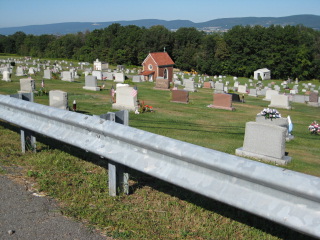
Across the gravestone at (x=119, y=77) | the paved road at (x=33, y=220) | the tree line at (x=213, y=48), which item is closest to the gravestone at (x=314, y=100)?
the gravestone at (x=119, y=77)

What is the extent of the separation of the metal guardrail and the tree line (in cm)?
7382

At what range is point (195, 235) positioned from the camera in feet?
10.7

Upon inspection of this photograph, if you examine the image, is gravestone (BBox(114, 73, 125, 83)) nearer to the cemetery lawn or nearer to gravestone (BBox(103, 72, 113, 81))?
gravestone (BBox(103, 72, 113, 81))

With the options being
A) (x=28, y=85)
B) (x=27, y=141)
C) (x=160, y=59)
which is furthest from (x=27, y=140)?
(x=160, y=59)

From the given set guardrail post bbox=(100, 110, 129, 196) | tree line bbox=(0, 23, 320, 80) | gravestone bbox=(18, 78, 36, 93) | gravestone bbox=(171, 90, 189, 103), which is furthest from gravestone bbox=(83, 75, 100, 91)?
tree line bbox=(0, 23, 320, 80)

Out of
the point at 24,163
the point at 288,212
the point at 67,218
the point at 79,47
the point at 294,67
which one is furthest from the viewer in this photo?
the point at 79,47

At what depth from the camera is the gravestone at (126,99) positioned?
1554 centimetres

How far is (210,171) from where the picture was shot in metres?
3.16

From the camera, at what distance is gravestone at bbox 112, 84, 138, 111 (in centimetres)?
1554

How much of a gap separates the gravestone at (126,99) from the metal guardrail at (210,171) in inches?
424

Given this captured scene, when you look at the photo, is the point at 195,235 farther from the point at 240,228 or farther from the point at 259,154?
the point at 259,154

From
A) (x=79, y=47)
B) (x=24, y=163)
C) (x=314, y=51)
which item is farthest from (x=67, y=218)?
(x=79, y=47)

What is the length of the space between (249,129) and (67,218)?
6.18 m

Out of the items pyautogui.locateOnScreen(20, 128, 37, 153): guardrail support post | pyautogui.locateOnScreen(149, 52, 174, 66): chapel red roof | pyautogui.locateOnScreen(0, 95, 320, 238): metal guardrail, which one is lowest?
pyautogui.locateOnScreen(20, 128, 37, 153): guardrail support post
